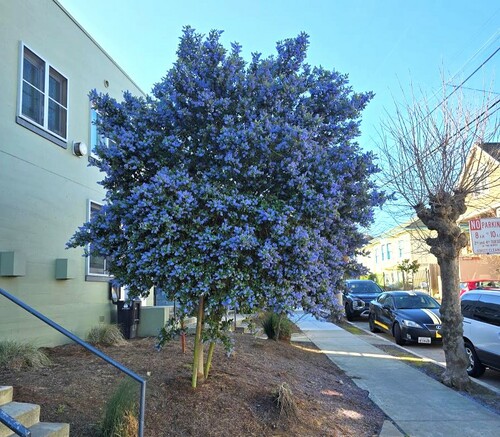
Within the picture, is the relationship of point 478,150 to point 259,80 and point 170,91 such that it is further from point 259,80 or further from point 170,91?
point 170,91

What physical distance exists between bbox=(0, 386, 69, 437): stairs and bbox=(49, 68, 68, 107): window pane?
6400 mm

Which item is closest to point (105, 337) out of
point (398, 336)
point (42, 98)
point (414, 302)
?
point (42, 98)

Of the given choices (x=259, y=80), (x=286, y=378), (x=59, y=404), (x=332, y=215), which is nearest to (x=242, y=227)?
(x=332, y=215)

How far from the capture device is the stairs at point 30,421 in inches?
147

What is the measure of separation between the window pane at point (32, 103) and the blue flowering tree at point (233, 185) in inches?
136

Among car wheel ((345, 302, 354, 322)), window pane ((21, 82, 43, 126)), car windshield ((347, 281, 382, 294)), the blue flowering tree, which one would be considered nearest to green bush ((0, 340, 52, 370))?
the blue flowering tree

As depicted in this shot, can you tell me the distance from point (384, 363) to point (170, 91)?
6884mm

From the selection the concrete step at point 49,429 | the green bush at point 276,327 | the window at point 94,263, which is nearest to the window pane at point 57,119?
the window at point 94,263

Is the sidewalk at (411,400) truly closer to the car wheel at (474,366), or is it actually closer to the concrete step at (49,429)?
the car wheel at (474,366)

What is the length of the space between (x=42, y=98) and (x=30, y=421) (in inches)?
249

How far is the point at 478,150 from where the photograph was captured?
7957 millimetres

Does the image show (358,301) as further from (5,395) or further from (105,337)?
(5,395)

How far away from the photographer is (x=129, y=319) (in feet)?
32.8

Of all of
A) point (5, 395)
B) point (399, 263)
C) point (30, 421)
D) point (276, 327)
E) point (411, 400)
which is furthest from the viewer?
point (399, 263)
